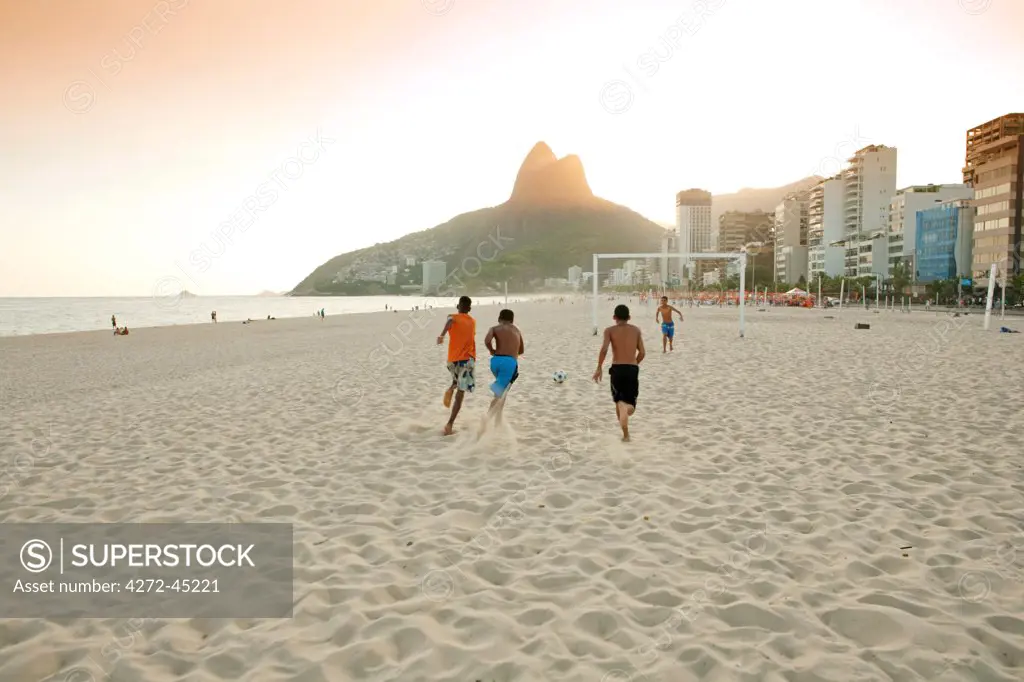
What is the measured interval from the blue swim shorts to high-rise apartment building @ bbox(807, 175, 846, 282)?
12785 cm

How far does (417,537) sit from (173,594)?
1.62m

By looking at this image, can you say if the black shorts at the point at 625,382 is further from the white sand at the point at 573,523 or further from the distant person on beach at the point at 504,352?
the distant person on beach at the point at 504,352

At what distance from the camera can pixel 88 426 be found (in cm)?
867

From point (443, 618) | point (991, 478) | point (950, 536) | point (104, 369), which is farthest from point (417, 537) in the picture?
point (104, 369)

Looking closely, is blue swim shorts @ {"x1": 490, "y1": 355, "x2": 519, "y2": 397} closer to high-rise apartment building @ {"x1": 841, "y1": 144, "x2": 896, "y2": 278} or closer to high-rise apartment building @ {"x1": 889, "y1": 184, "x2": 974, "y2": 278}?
high-rise apartment building @ {"x1": 889, "y1": 184, "x2": 974, "y2": 278}

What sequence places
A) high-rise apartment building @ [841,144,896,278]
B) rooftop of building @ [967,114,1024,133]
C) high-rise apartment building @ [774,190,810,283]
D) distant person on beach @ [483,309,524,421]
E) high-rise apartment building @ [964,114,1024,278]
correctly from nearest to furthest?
distant person on beach @ [483,309,524,421], high-rise apartment building @ [964,114,1024,278], rooftop of building @ [967,114,1024,133], high-rise apartment building @ [841,144,896,278], high-rise apartment building @ [774,190,810,283]

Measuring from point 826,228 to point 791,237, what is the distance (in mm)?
16772

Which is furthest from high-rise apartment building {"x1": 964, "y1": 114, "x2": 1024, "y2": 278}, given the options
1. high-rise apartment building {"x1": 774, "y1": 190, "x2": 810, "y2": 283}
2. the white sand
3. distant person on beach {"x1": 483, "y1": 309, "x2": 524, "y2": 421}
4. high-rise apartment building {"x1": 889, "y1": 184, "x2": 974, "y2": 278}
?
distant person on beach {"x1": 483, "y1": 309, "x2": 524, "y2": 421}

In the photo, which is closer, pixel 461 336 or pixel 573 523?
pixel 573 523

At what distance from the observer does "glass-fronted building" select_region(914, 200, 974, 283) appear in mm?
83062

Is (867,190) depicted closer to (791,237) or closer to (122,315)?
(791,237)

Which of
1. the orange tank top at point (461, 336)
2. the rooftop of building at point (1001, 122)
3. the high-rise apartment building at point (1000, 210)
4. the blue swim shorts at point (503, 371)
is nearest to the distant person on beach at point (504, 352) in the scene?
the blue swim shorts at point (503, 371)

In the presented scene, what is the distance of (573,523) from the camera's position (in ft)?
15.9

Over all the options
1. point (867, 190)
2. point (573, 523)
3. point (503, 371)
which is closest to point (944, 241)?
point (867, 190)
